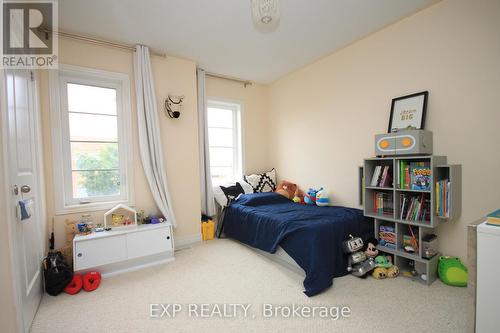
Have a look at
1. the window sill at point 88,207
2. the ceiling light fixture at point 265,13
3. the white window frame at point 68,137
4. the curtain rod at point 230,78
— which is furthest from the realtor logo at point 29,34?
the curtain rod at point 230,78

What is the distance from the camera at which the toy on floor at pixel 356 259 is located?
2182 millimetres

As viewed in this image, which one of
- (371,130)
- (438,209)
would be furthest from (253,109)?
(438,209)

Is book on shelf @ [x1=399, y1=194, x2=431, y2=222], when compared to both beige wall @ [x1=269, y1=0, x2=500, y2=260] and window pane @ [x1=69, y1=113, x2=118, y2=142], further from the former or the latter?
window pane @ [x1=69, y1=113, x2=118, y2=142]

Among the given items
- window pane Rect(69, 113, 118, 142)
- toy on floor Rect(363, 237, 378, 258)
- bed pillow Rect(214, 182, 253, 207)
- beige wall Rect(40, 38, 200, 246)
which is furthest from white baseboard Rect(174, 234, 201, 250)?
toy on floor Rect(363, 237, 378, 258)

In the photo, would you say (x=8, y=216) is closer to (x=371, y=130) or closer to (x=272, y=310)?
(x=272, y=310)

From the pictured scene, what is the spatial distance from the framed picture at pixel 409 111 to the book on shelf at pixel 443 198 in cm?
60

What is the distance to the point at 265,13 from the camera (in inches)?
46.6

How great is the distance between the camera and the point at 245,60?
3219 millimetres

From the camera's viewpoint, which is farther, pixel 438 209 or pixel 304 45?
pixel 304 45

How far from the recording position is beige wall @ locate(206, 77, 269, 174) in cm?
390

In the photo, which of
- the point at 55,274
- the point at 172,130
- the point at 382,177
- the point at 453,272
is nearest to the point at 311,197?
the point at 382,177

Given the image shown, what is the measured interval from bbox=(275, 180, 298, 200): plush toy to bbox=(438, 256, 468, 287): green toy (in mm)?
1943

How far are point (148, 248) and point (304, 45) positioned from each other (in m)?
3.07

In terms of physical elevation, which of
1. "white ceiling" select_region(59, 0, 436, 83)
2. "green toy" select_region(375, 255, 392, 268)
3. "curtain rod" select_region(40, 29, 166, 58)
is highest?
"white ceiling" select_region(59, 0, 436, 83)
